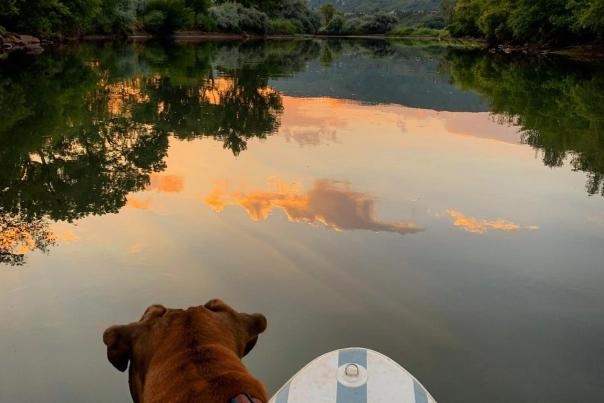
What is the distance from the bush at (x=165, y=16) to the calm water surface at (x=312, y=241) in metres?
64.2

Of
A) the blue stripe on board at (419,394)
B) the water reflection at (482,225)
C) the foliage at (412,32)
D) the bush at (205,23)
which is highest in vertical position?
the blue stripe on board at (419,394)

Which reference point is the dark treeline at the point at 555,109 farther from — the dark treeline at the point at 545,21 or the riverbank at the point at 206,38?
the riverbank at the point at 206,38

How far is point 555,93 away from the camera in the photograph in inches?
1027

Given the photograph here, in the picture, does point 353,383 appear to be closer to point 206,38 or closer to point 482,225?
point 482,225

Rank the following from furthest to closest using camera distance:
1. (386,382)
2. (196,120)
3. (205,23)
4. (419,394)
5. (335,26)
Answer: (335,26) < (205,23) < (196,120) < (386,382) < (419,394)

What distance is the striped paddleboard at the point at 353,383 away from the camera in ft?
13.4

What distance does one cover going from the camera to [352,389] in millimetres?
4160

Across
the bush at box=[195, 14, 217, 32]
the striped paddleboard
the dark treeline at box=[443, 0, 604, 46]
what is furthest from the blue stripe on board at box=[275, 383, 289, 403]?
the bush at box=[195, 14, 217, 32]

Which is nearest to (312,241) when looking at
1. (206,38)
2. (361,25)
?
(206,38)

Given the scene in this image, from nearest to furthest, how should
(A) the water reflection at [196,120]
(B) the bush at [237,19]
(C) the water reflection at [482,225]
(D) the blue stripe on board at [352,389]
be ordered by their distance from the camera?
(D) the blue stripe on board at [352,389]
(C) the water reflection at [482,225]
(A) the water reflection at [196,120]
(B) the bush at [237,19]

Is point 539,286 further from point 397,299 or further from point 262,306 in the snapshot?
point 262,306

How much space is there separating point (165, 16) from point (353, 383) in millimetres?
82608

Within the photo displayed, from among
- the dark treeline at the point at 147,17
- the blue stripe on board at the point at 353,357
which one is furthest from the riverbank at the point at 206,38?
the blue stripe on board at the point at 353,357

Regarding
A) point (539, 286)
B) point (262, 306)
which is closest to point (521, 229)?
point (539, 286)
